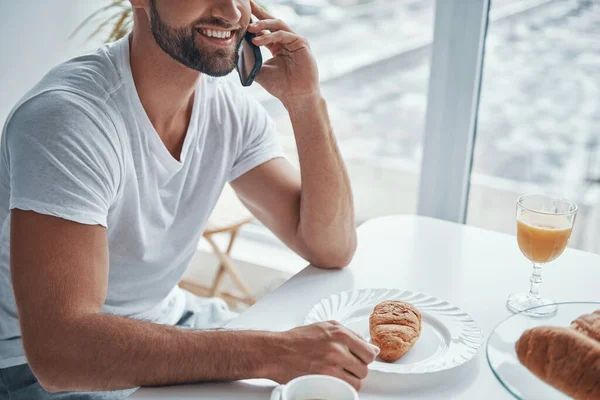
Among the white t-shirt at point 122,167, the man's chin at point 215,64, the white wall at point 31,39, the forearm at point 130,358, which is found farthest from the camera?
the white wall at point 31,39

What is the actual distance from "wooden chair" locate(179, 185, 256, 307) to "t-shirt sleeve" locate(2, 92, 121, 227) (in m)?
1.09

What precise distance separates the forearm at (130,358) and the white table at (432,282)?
0.08 ft

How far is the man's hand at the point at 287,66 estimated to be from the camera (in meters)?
1.43

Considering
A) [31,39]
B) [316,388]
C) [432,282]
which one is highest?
[31,39]

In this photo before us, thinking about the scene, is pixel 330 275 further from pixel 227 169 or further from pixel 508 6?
pixel 508 6

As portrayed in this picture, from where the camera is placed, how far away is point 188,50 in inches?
51.4

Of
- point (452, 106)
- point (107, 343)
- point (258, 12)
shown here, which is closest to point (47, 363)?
point (107, 343)

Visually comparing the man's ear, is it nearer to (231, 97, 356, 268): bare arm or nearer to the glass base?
(231, 97, 356, 268): bare arm

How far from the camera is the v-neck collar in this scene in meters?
1.25

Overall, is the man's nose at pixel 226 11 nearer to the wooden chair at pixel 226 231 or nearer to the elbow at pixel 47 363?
the elbow at pixel 47 363

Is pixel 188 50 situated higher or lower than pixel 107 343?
higher

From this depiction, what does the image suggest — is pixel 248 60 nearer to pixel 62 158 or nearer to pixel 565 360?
pixel 62 158

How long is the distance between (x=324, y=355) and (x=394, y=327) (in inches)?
5.0

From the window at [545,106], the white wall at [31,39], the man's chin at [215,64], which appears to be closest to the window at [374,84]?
the window at [545,106]
